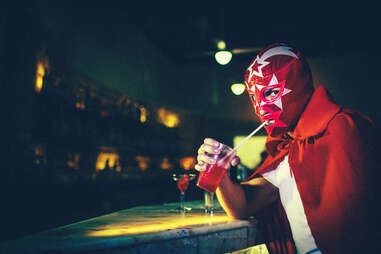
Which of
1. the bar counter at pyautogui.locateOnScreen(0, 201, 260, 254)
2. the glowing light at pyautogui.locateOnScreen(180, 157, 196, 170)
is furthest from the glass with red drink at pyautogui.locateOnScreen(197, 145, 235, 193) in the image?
the glowing light at pyautogui.locateOnScreen(180, 157, 196, 170)

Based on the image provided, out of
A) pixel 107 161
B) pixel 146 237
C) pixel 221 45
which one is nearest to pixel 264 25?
pixel 221 45

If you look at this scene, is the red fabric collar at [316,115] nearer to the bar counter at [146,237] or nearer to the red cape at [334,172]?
the red cape at [334,172]

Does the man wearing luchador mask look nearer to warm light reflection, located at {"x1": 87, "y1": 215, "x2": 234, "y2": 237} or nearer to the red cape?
the red cape

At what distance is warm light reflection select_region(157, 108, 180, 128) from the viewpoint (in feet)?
17.7

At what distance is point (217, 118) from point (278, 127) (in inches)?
182

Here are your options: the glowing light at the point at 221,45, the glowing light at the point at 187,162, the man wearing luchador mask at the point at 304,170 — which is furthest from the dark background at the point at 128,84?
the man wearing luchador mask at the point at 304,170

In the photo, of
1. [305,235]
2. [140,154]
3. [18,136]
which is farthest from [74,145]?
[305,235]

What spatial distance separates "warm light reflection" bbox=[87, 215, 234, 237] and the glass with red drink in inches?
8.5

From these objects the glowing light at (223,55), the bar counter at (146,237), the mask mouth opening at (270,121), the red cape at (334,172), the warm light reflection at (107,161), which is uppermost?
the glowing light at (223,55)

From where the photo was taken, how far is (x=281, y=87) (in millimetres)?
1329

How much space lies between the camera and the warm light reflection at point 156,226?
1170 millimetres

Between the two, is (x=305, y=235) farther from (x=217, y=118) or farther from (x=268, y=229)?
(x=217, y=118)

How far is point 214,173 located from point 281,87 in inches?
18.8

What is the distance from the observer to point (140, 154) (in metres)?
A: 4.68
